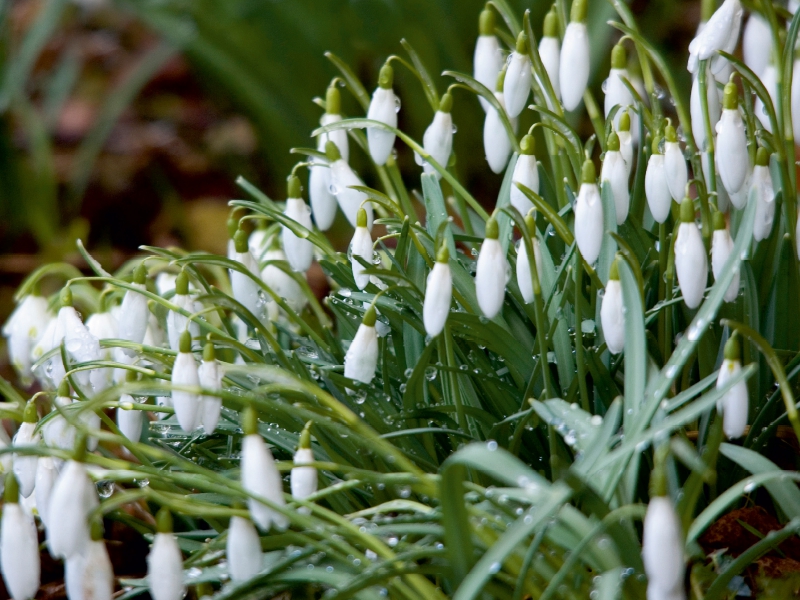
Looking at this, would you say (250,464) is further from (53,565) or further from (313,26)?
(313,26)

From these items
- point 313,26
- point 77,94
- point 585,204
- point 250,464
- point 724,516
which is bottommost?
point 724,516

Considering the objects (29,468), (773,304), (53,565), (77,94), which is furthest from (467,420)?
(77,94)

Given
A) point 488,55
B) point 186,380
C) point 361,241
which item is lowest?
point 186,380

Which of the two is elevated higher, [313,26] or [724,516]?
[313,26]

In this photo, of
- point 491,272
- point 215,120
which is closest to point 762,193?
point 491,272

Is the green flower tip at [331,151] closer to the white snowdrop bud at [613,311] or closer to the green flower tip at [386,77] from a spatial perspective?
the green flower tip at [386,77]

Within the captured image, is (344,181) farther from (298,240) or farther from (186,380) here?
(186,380)

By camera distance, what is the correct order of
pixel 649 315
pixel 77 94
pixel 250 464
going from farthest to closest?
pixel 77 94, pixel 649 315, pixel 250 464

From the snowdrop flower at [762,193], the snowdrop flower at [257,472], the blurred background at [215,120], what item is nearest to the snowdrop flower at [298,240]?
the snowdrop flower at [257,472]
